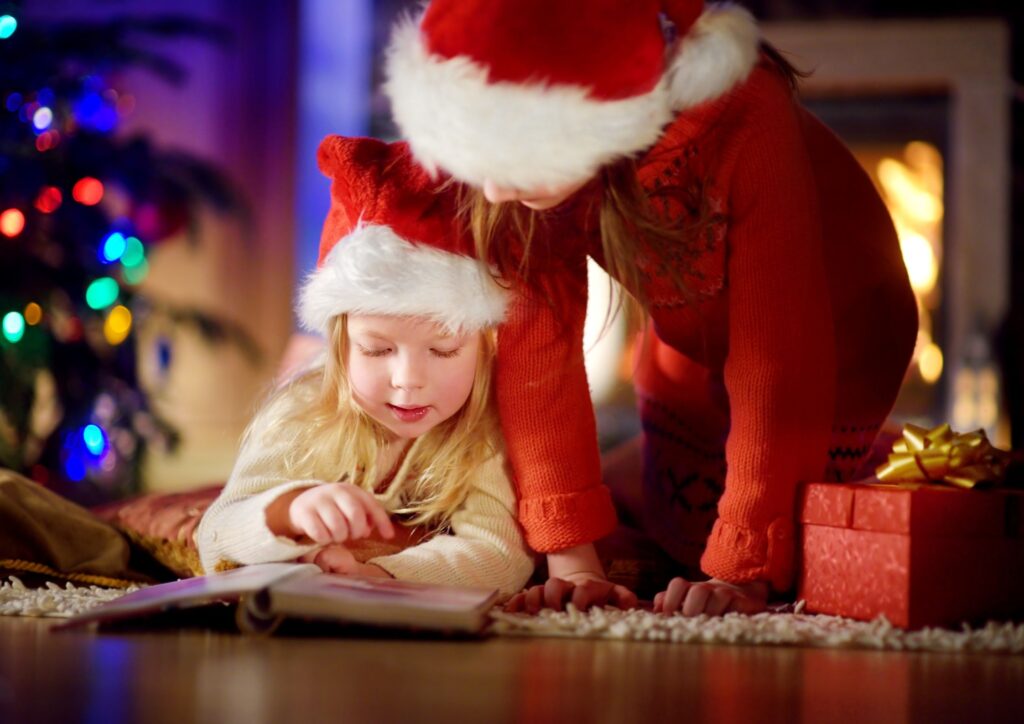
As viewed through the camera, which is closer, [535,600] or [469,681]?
[469,681]

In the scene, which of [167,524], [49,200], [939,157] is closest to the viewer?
[167,524]

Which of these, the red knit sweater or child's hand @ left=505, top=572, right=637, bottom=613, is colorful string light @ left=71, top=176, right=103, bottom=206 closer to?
the red knit sweater

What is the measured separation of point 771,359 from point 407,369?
33 cm

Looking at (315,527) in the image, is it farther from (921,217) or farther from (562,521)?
(921,217)

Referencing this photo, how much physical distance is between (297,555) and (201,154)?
2.66 metres

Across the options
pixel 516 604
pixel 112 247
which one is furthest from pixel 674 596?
pixel 112 247

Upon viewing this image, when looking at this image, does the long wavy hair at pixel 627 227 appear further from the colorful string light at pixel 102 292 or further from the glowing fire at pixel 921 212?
the glowing fire at pixel 921 212

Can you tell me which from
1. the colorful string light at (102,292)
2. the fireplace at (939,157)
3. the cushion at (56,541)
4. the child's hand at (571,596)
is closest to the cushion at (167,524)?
the cushion at (56,541)

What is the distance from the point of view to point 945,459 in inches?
37.0

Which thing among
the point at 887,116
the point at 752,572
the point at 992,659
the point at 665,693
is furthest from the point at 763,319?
the point at 887,116

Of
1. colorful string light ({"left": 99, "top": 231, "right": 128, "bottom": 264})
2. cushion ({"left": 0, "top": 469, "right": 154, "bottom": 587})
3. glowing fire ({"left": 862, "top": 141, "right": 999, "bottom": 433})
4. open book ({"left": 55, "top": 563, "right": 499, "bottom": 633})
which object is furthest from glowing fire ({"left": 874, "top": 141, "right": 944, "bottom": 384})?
open book ({"left": 55, "top": 563, "right": 499, "bottom": 633})

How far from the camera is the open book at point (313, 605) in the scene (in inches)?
31.1

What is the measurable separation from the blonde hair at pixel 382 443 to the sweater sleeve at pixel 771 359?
0.78 ft

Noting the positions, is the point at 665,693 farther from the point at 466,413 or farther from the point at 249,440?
the point at 249,440
